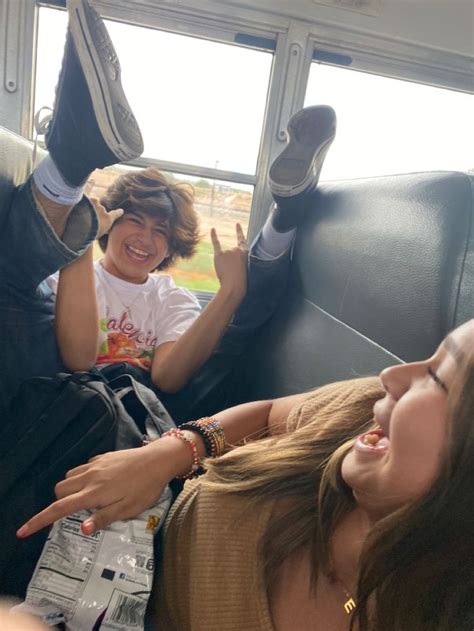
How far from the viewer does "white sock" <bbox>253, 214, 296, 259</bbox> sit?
140 cm

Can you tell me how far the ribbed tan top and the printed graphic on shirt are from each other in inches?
29.1

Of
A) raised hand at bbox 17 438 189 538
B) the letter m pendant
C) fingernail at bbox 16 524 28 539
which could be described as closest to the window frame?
raised hand at bbox 17 438 189 538

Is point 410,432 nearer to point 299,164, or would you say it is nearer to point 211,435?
point 211,435

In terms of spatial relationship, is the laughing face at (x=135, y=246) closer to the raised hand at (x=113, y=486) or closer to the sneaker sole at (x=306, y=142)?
the sneaker sole at (x=306, y=142)

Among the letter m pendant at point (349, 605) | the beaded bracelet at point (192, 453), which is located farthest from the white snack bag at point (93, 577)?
the letter m pendant at point (349, 605)

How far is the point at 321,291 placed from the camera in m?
1.14

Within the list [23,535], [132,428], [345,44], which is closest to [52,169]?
[132,428]

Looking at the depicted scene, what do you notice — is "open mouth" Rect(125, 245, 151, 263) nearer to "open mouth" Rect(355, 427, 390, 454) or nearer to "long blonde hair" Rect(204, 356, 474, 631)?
"long blonde hair" Rect(204, 356, 474, 631)

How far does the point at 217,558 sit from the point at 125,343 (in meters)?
0.93

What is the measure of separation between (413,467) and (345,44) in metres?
1.93

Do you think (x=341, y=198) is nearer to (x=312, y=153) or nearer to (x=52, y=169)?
(x=312, y=153)

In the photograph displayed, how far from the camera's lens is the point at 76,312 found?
1.21 meters

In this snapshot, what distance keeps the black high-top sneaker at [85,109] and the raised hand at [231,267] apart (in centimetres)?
51

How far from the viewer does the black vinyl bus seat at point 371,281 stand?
0.71 metres
